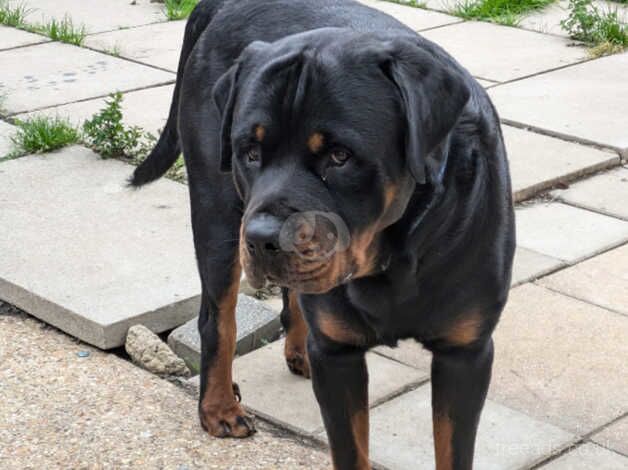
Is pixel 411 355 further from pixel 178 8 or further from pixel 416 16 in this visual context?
pixel 178 8

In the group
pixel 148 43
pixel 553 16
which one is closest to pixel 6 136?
pixel 148 43

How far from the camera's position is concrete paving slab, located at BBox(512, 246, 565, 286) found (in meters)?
5.19

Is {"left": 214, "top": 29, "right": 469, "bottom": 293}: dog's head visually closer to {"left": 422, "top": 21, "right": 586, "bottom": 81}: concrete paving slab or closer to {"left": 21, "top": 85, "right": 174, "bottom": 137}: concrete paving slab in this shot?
{"left": 21, "top": 85, "right": 174, "bottom": 137}: concrete paving slab

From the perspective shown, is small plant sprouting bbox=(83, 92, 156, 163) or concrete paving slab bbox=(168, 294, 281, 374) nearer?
concrete paving slab bbox=(168, 294, 281, 374)

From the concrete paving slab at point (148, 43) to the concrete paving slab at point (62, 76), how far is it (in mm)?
137

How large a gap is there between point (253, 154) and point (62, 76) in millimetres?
4813

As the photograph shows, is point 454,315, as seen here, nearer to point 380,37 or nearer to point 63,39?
point 380,37

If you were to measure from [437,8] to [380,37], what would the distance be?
6.14 meters

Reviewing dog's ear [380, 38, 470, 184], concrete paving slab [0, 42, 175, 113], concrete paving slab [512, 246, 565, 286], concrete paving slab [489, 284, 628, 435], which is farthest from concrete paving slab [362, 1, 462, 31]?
dog's ear [380, 38, 470, 184]

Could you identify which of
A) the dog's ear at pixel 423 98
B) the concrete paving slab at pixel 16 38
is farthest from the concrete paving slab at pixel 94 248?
the concrete paving slab at pixel 16 38

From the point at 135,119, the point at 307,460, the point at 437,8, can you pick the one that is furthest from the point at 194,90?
the point at 437,8

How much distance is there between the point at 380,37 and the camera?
3.15 m

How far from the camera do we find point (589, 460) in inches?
155

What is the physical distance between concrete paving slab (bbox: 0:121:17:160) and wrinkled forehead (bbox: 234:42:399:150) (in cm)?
358
